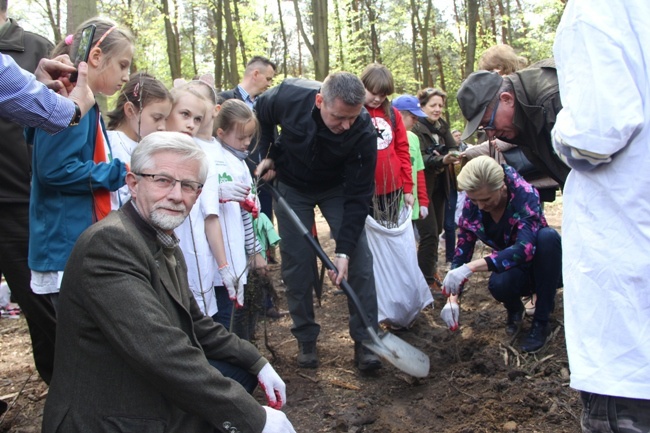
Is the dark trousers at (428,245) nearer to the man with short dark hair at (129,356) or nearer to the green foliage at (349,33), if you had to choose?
the man with short dark hair at (129,356)

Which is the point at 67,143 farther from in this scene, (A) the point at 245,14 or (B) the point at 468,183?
(A) the point at 245,14

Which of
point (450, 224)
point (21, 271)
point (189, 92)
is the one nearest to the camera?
point (21, 271)

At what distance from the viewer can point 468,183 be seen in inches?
144

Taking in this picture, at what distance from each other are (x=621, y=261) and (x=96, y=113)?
7.26 ft

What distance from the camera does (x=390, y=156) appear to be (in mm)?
5000

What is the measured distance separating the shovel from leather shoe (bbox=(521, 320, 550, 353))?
2.11 feet

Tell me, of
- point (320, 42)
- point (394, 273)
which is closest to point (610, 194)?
point (394, 273)

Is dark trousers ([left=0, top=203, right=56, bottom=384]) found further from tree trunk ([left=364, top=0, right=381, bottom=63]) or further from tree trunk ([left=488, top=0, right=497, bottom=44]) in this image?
tree trunk ([left=488, top=0, right=497, bottom=44])

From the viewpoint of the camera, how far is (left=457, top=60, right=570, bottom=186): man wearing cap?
2541 mm

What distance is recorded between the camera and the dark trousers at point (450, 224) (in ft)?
21.9

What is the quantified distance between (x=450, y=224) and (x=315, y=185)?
305 centimetres

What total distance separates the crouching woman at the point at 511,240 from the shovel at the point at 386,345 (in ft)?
1.37

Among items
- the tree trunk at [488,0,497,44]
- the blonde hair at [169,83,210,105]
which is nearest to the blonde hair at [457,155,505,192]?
the blonde hair at [169,83,210,105]

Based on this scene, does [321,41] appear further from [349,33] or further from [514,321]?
[349,33]
